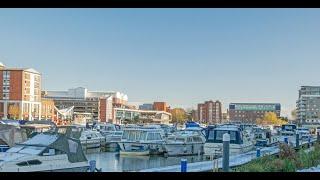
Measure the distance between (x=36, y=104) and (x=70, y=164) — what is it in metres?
0.57

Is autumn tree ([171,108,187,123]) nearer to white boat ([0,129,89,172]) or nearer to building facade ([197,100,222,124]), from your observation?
building facade ([197,100,222,124])

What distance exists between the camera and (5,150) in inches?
147

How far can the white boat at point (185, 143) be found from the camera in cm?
533

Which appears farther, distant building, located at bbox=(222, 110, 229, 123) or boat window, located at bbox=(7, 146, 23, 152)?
distant building, located at bbox=(222, 110, 229, 123)

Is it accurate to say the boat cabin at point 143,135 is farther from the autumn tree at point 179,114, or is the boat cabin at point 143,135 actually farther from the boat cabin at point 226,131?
the autumn tree at point 179,114

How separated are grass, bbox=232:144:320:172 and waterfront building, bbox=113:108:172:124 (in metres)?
0.78

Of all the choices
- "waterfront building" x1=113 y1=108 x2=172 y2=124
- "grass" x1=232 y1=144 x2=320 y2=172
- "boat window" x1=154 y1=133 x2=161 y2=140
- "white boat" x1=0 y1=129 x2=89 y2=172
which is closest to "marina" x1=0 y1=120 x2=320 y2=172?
"white boat" x1=0 y1=129 x2=89 y2=172

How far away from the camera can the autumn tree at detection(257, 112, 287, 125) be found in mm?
3921

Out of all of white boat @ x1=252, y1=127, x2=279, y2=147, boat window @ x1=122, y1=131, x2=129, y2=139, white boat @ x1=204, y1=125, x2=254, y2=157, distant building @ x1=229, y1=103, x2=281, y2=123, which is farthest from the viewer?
boat window @ x1=122, y1=131, x2=129, y2=139

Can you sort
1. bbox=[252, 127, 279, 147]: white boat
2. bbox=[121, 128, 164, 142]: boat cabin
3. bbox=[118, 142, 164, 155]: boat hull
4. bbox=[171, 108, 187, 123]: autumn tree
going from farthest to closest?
1. bbox=[118, 142, 164, 155]: boat hull
2. bbox=[121, 128, 164, 142]: boat cabin
3. bbox=[252, 127, 279, 147]: white boat
4. bbox=[171, 108, 187, 123]: autumn tree
